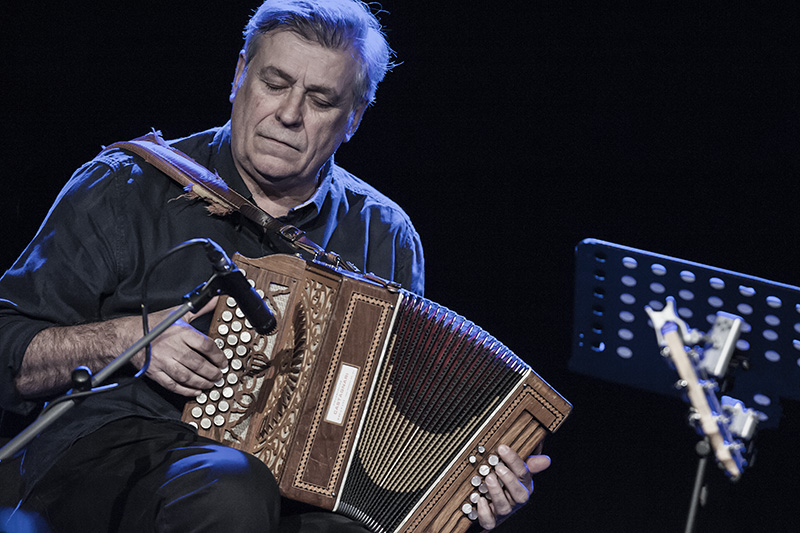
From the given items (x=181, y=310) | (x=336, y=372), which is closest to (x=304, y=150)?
(x=336, y=372)

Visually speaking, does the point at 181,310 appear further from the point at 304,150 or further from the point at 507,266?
the point at 507,266

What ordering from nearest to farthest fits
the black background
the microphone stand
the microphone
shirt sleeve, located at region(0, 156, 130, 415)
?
the microphone stand → the microphone → shirt sleeve, located at region(0, 156, 130, 415) → the black background

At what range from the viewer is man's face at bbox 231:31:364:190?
2.46 meters

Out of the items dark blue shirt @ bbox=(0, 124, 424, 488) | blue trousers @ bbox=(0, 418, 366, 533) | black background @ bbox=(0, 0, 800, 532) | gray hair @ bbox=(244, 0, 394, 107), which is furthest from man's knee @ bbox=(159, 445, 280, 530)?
black background @ bbox=(0, 0, 800, 532)

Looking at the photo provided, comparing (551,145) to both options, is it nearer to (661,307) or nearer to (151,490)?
(661,307)

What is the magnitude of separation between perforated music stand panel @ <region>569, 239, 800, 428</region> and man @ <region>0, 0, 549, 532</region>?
395 mm

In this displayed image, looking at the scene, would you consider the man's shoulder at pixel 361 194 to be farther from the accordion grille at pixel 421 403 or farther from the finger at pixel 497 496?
the finger at pixel 497 496

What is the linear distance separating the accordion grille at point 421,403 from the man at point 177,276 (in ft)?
0.45

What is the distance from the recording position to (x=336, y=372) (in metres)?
2.13

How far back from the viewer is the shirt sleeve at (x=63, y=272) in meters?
2.12

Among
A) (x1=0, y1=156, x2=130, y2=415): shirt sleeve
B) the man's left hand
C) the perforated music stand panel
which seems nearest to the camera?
the perforated music stand panel

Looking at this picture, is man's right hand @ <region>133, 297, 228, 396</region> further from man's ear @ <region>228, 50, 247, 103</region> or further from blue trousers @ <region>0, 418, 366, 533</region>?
man's ear @ <region>228, 50, 247, 103</region>

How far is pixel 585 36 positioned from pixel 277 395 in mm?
2326

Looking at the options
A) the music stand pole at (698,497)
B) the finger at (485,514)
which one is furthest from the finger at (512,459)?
the music stand pole at (698,497)
